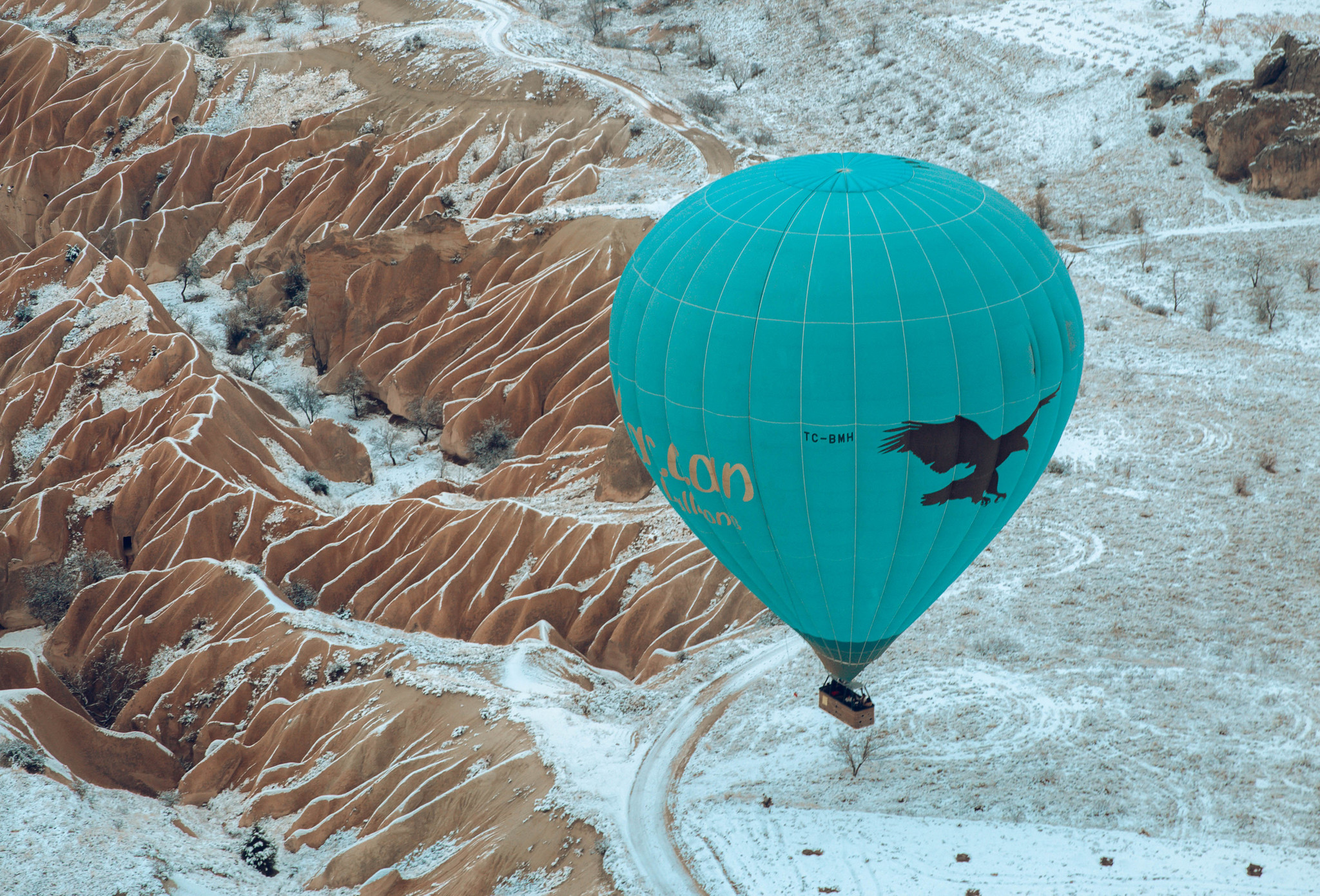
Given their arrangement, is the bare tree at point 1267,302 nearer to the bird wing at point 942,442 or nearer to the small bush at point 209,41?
the bird wing at point 942,442

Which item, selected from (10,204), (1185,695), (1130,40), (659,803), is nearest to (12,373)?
(10,204)

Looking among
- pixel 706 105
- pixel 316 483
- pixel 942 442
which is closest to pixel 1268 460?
pixel 942 442

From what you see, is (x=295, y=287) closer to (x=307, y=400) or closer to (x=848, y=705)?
(x=307, y=400)

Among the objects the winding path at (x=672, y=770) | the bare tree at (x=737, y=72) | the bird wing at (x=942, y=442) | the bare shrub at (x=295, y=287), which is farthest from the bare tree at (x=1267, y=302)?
the bare shrub at (x=295, y=287)

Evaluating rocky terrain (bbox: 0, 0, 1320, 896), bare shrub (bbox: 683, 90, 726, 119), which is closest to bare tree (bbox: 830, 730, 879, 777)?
rocky terrain (bbox: 0, 0, 1320, 896)

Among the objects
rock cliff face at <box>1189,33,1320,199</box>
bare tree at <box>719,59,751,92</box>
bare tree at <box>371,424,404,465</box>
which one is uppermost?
rock cliff face at <box>1189,33,1320,199</box>

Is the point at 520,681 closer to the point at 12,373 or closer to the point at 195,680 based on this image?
the point at 195,680

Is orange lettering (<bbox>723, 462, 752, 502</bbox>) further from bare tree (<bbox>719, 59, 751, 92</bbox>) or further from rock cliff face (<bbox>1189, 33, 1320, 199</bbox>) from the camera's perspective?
bare tree (<bbox>719, 59, 751, 92</bbox>)
